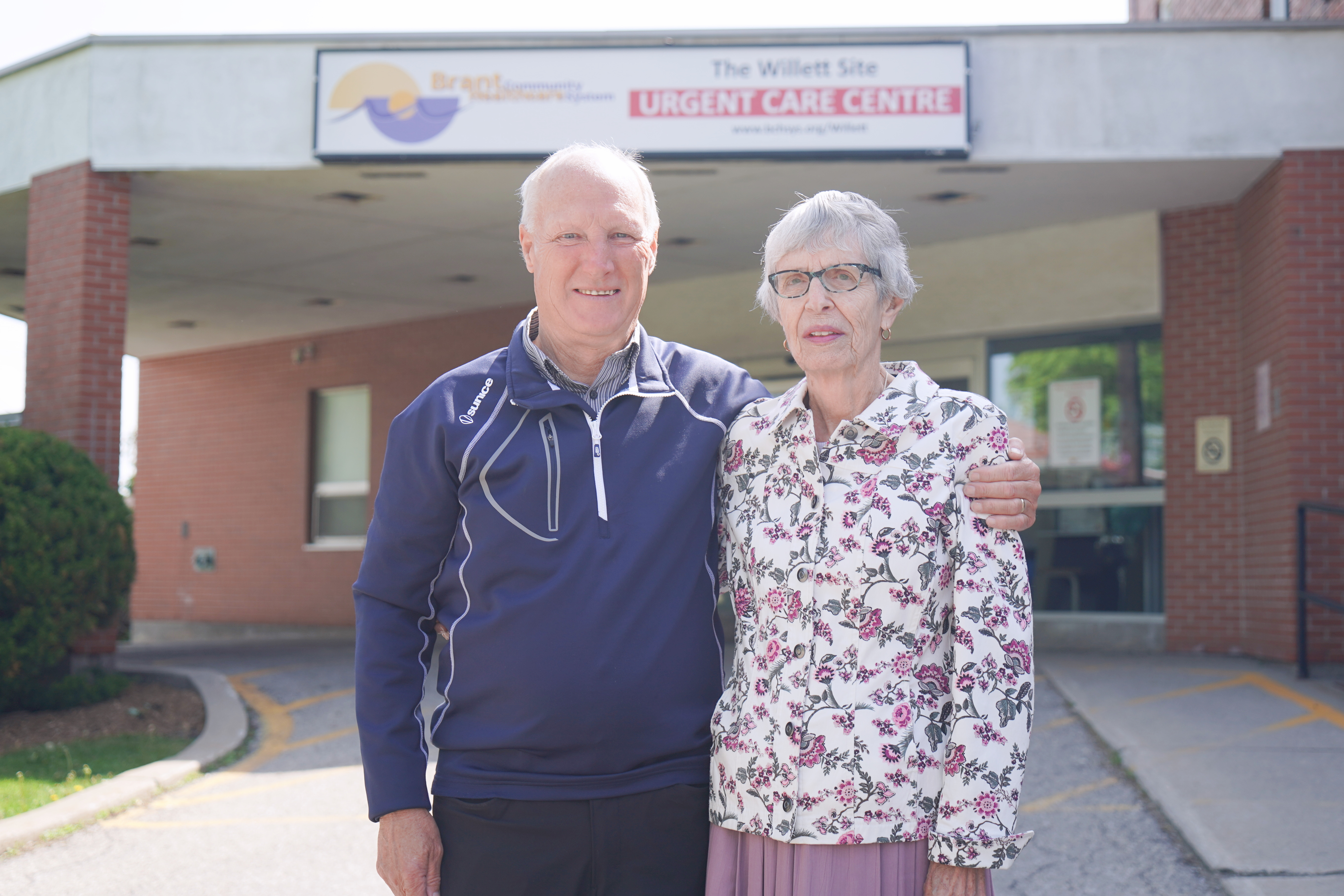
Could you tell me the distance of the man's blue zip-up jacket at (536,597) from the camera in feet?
7.50

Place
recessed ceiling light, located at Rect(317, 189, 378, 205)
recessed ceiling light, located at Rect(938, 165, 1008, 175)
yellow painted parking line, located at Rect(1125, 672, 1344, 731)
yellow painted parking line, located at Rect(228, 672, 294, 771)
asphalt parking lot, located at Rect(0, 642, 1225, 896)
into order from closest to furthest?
asphalt parking lot, located at Rect(0, 642, 1225, 896), yellow painted parking line, located at Rect(1125, 672, 1344, 731), yellow painted parking line, located at Rect(228, 672, 294, 771), recessed ceiling light, located at Rect(938, 165, 1008, 175), recessed ceiling light, located at Rect(317, 189, 378, 205)

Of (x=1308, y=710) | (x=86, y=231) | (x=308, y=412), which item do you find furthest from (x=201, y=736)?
(x=308, y=412)

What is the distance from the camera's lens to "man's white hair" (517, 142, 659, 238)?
2.47 meters

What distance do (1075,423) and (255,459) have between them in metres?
11.4

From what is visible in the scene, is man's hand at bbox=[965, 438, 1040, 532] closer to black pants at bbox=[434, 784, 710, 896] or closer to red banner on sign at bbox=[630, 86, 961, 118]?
black pants at bbox=[434, 784, 710, 896]

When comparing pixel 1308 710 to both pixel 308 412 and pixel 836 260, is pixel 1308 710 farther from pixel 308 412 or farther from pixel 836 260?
pixel 308 412

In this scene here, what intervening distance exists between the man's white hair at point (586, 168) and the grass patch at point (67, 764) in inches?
180

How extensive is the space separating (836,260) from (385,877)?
5.16 feet

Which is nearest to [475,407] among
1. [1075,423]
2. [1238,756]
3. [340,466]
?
[1238,756]

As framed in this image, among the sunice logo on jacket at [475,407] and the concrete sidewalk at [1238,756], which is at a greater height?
the sunice logo on jacket at [475,407]

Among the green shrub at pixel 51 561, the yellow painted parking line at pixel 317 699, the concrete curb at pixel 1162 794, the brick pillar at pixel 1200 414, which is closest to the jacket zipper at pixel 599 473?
the concrete curb at pixel 1162 794

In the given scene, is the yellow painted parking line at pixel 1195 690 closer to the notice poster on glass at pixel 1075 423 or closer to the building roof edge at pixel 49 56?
the notice poster on glass at pixel 1075 423

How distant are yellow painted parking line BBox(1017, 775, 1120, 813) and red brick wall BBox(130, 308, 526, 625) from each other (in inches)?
390

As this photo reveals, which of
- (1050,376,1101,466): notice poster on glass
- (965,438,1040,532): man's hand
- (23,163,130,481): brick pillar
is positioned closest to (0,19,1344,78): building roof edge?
(23,163,130,481): brick pillar
